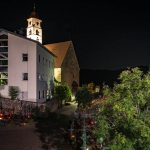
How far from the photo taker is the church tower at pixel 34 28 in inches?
2689

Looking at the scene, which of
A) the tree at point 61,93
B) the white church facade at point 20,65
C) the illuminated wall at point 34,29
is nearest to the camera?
the white church facade at point 20,65

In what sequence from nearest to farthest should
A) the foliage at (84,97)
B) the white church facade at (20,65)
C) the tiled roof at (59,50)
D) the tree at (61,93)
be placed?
the white church facade at (20,65) → the foliage at (84,97) → the tree at (61,93) → the tiled roof at (59,50)

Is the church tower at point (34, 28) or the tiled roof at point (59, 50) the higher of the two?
the church tower at point (34, 28)

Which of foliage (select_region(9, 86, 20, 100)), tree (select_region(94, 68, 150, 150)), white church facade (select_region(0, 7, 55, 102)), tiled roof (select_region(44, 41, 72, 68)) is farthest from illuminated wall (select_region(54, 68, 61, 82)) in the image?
tree (select_region(94, 68, 150, 150))

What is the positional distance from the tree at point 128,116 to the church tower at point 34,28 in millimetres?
58606

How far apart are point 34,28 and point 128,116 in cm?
6043

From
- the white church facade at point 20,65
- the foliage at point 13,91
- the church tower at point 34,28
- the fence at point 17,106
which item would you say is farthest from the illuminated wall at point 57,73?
the fence at point 17,106

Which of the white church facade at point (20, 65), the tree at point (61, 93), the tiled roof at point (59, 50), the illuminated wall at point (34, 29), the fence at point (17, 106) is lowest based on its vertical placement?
the fence at point (17, 106)

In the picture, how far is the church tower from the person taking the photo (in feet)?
224

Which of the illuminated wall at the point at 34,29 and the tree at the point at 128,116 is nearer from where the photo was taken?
the tree at the point at 128,116

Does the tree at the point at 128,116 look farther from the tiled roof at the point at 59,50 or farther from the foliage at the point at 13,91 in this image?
the tiled roof at the point at 59,50

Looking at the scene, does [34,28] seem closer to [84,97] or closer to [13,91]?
[84,97]

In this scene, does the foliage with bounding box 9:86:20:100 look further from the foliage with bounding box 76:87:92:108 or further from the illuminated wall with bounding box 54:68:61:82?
the illuminated wall with bounding box 54:68:61:82

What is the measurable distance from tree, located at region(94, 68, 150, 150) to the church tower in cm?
5861
